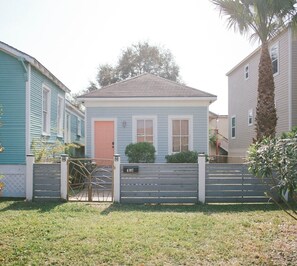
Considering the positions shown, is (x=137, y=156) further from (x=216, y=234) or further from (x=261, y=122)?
(x=216, y=234)

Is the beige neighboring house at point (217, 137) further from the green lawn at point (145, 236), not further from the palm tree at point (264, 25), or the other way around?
the green lawn at point (145, 236)

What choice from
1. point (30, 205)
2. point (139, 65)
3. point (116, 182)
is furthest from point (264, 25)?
point (139, 65)

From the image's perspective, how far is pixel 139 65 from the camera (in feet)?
140

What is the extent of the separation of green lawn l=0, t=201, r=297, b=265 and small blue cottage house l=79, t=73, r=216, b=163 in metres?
6.36

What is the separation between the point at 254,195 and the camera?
834 cm

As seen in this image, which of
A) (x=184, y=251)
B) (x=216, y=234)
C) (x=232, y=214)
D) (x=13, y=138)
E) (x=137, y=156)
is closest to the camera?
(x=184, y=251)

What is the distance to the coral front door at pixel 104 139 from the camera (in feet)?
46.1

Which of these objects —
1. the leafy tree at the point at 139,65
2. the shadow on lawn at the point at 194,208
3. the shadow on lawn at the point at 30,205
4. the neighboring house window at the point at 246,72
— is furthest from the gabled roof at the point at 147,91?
the leafy tree at the point at 139,65

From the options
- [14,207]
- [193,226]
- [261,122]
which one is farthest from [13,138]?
[261,122]

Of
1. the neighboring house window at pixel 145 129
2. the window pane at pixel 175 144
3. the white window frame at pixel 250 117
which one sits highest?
the white window frame at pixel 250 117

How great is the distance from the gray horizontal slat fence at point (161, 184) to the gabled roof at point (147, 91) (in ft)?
19.5

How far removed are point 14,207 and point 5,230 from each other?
2.29 meters

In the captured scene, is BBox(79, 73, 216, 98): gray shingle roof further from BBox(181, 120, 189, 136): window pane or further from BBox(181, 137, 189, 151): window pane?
BBox(181, 137, 189, 151): window pane

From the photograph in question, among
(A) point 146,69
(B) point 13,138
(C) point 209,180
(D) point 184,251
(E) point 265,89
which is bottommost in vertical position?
(D) point 184,251
